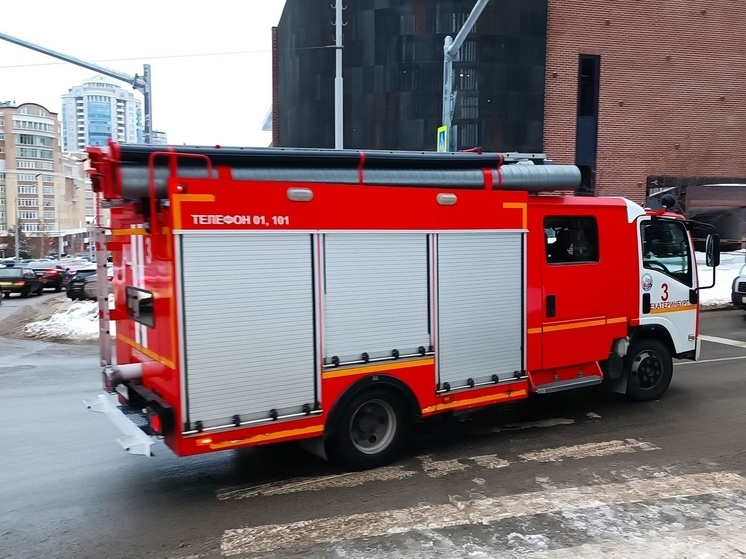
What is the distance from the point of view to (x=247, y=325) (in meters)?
4.99

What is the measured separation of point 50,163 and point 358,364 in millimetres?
136423

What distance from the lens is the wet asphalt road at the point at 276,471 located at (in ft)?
14.8

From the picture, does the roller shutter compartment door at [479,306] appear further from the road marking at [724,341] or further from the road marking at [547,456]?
Result: the road marking at [724,341]

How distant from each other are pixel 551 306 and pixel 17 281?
27895 millimetres

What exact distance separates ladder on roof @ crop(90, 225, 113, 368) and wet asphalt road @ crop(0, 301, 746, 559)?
1115 mm

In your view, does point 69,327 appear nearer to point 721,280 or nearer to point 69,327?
point 69,327

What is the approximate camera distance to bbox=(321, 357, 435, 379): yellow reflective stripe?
5371 millimetres

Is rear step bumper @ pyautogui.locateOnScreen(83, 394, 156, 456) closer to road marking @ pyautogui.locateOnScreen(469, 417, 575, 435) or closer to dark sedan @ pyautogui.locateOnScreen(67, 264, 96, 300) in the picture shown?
road marking @ pyautogui.locateOnScreen(469, 417, 575, 435)

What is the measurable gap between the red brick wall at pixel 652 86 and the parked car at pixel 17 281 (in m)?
23.0

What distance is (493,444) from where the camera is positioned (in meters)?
6.44

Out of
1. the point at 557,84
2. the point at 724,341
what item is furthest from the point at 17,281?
the point at 724,341

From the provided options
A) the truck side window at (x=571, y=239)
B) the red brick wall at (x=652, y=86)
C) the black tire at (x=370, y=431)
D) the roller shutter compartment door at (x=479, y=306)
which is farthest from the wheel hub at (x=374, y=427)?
the red brick wall at (x=652, y=86)

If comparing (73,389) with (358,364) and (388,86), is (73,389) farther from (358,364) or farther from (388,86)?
(388,86)

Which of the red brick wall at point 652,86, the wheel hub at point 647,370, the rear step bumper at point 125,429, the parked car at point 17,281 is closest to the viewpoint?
the rear step bumper at point 125,429
